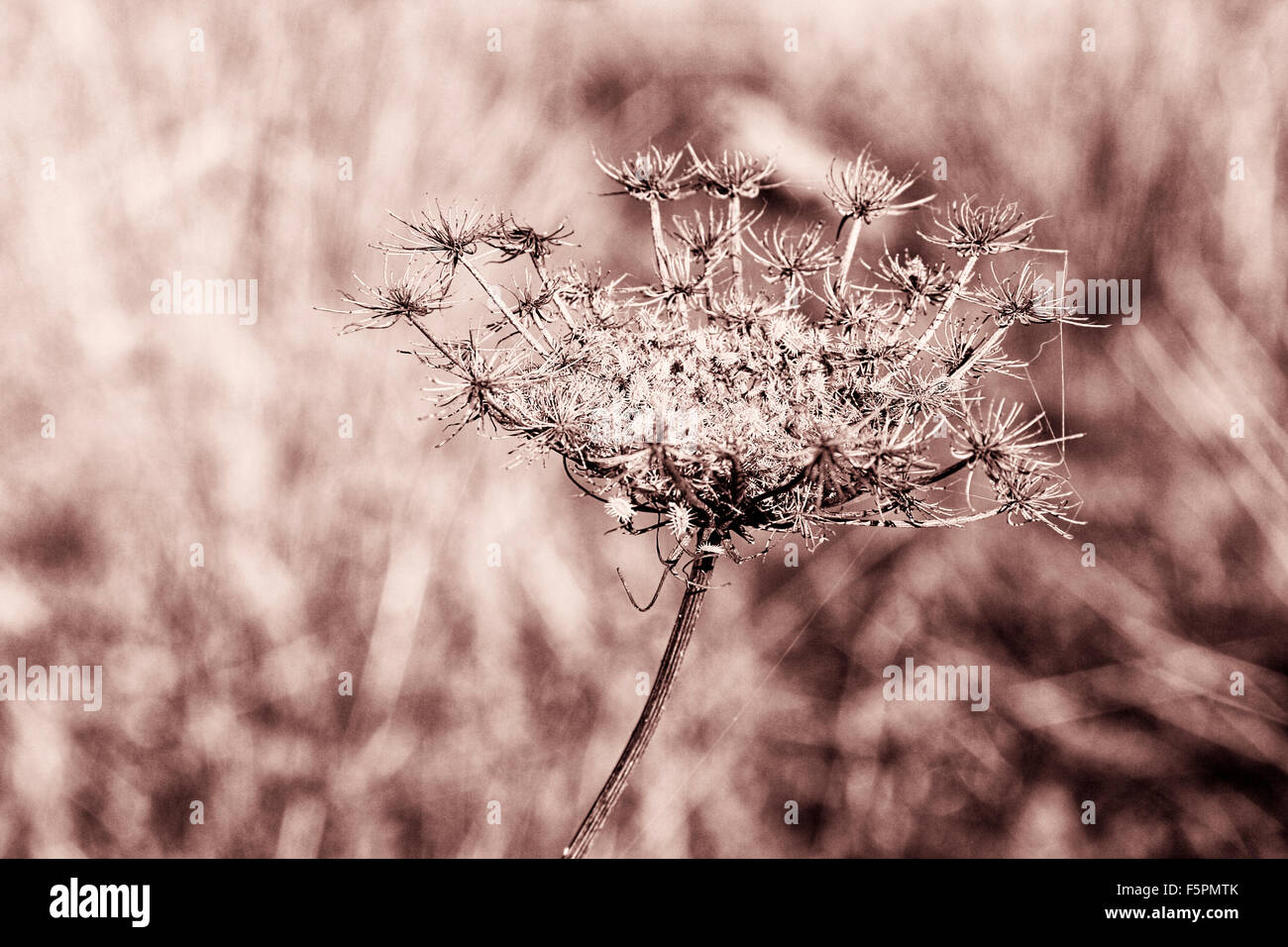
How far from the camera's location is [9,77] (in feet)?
5.41

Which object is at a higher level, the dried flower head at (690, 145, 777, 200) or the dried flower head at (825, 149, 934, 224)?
the dried flower head at (690, 145, 777, 200)

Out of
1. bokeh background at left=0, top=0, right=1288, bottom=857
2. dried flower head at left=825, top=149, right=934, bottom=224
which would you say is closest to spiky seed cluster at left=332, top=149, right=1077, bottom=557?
dried flower head at left=825, top=149, right=934, bottom=224

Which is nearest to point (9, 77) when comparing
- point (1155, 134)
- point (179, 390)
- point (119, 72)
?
point (119, 72)

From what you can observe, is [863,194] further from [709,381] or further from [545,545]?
[545,545]

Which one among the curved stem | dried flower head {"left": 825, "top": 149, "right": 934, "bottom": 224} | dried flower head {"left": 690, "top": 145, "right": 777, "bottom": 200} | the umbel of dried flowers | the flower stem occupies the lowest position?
the curved stem

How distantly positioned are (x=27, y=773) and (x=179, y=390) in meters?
0.84

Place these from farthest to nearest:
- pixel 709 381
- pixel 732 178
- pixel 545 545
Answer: pixel 545 545 → pixel 732 178 → pixel 709 381

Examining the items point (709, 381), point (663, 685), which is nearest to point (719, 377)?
point (709, 381)

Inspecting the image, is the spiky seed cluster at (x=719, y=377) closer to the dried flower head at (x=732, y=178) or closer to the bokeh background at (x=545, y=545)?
the dried flower head at (x=732, y=178)

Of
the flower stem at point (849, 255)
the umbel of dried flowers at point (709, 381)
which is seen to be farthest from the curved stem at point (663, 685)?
the flower stem at point (849, 255)

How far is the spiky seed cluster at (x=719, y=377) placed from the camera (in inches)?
31.7

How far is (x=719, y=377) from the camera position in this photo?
0.86m

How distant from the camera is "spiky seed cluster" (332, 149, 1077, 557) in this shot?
0.80 m

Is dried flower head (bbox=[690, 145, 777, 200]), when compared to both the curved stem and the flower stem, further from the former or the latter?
the curved stem
